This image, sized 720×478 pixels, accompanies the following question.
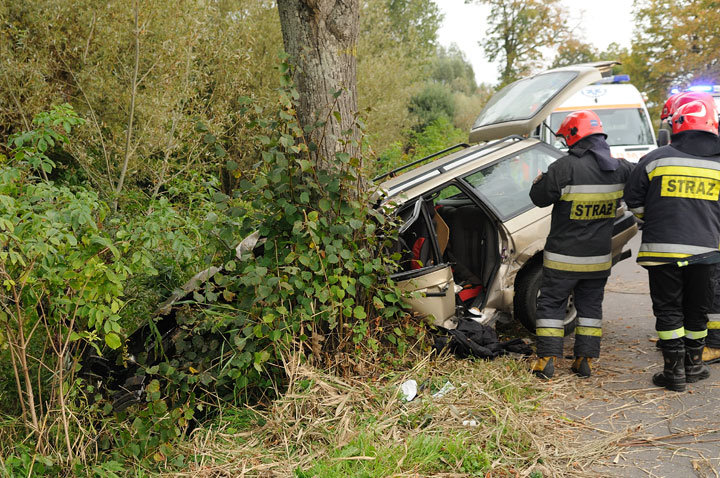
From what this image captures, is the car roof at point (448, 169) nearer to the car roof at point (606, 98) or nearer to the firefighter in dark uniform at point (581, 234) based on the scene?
the firefighter in dark uniform at point (581, 234)

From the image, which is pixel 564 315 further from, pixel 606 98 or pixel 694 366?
pixel 606 98

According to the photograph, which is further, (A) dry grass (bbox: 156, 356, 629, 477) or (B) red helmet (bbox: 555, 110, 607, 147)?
(B) red helmet (bbox: 555, 110, 607, 147)

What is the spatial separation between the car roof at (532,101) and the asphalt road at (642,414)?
2.07 meters

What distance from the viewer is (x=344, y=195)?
3.88 metres

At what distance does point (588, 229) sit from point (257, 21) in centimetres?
815

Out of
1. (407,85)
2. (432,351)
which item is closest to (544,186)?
(432,351)

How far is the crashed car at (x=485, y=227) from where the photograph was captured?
454 cm

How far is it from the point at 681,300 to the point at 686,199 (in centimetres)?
70

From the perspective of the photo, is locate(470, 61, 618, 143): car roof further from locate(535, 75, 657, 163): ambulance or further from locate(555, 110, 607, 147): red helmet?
locate(535, 75, 657, 163): ambulance

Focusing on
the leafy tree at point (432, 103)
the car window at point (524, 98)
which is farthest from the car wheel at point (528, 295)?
the leafy tree at point (432, 103)

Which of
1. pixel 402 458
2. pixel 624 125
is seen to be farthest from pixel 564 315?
pixel 624 125

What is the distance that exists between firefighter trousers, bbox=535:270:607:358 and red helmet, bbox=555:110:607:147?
107cm

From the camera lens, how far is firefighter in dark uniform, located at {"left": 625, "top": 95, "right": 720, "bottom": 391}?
406 centimetres

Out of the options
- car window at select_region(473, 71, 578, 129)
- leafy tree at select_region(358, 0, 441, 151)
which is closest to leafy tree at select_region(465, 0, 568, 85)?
leafy tree at select_region(358, 0, 441, 151)
